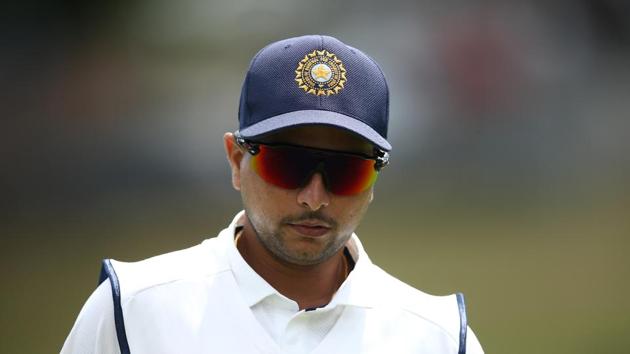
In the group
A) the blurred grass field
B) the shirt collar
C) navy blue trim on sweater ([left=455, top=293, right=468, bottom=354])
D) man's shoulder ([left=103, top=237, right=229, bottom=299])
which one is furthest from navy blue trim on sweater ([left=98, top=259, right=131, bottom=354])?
the blurred grass field

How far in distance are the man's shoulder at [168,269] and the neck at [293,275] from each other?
7 cm

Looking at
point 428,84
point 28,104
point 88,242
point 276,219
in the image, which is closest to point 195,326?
point 276,219

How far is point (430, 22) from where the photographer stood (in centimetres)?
876

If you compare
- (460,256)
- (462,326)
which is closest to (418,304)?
(462,326)

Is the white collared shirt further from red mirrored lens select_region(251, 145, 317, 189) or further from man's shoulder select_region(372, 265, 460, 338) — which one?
red mirrored lens select_region(251, 145, 317, 189)

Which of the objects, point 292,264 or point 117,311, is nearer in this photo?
point 117,311

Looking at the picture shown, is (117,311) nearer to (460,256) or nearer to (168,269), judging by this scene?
(168,269)

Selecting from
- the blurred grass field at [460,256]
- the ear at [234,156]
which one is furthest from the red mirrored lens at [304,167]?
the blurred grass field at [460,256]

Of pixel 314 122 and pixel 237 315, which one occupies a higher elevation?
pixel 314 122

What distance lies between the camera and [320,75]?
1.90 metres

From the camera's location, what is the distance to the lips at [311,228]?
190cm

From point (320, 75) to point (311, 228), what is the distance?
29cm

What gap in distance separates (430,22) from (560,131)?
4.85 feet

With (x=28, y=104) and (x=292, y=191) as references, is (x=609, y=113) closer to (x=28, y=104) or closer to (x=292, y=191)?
(x=28, y=104)
